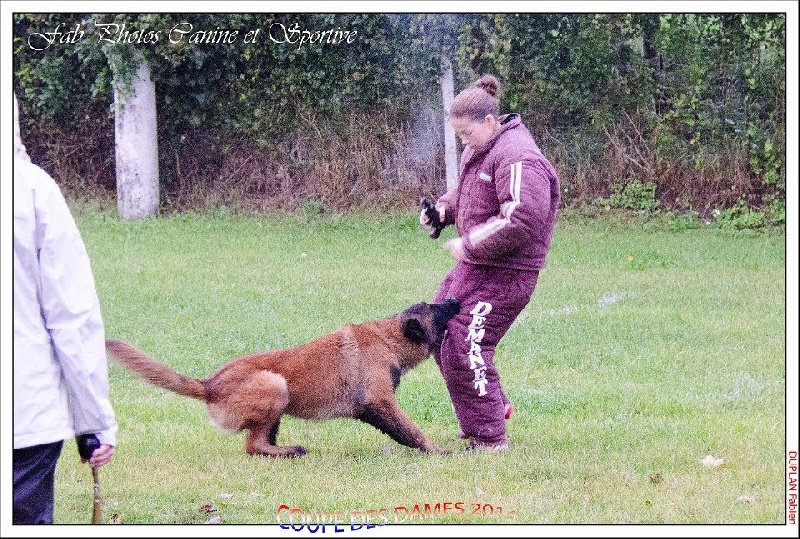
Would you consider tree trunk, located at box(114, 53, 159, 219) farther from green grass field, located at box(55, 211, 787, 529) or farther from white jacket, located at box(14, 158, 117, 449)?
white jacket, located at box(14, 158, 117, 449)

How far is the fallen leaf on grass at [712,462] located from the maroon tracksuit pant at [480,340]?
42.0 inches

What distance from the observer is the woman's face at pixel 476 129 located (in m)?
5.27

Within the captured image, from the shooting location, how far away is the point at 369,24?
586 inches

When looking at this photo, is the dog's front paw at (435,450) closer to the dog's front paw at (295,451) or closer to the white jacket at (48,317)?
the dog's front paw at (295,451)

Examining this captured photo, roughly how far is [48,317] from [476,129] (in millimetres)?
2802

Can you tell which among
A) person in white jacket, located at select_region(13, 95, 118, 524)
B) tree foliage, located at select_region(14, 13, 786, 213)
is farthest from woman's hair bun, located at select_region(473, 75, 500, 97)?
tree foliage, located at select_region(14, 13, 786, 213)

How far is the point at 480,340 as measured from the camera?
5363mm

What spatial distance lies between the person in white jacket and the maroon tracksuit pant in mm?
2550

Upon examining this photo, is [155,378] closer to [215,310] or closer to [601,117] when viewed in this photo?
[215,310]

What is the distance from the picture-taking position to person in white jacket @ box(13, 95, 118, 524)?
300cm

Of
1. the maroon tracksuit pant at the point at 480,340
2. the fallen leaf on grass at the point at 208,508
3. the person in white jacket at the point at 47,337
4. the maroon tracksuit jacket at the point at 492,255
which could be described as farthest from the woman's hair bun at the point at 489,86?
the person in white jacket at the point at 47,337

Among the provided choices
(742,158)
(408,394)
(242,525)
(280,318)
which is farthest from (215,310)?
(742,158)

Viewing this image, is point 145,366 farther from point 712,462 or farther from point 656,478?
point 712,462

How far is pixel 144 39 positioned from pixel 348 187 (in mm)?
3562
